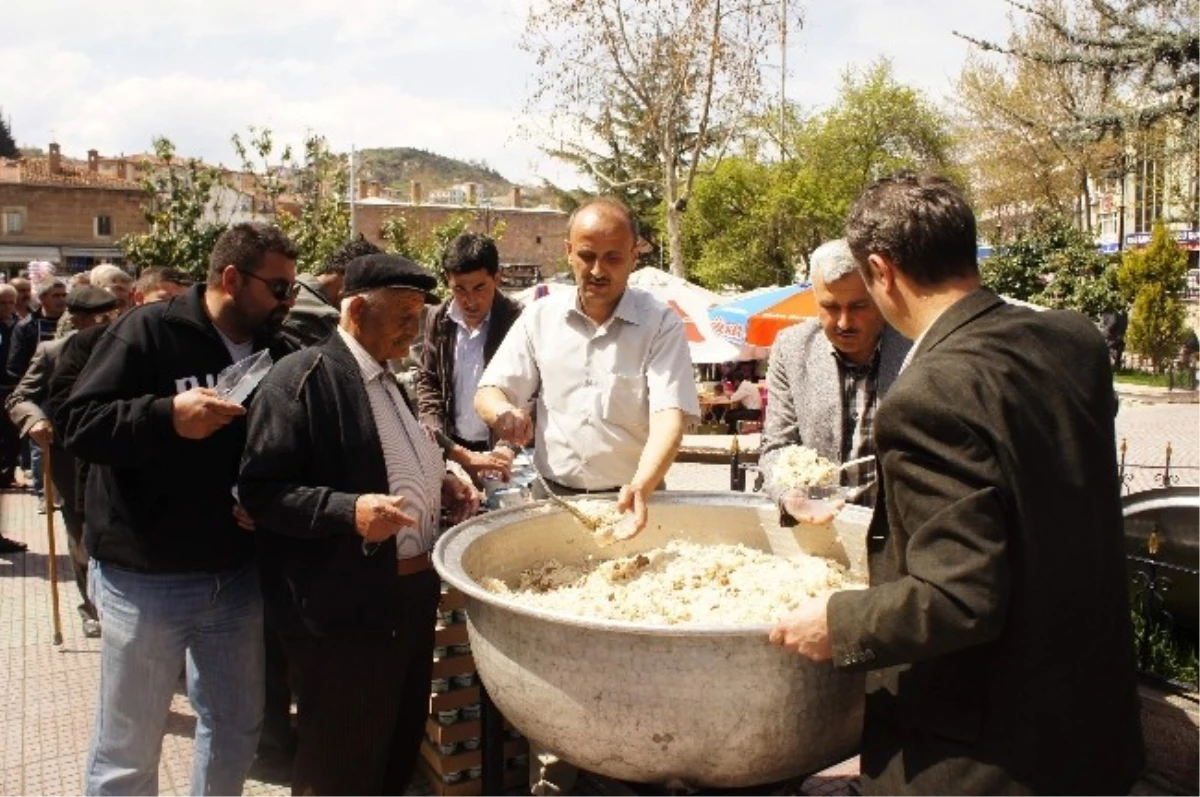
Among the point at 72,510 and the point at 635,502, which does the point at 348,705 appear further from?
the point at 72,510

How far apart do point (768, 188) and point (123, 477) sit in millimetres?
29600

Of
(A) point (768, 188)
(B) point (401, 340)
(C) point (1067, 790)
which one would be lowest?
(C) point (1067, 790)

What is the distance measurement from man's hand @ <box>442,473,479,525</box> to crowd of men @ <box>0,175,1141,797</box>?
1 centimetres

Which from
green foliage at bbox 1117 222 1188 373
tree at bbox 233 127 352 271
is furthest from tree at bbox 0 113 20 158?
green foliage at bbox 1117 222 1188 373

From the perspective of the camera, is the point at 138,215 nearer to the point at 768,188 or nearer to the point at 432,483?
the point at 768,188

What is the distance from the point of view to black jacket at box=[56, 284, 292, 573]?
2678mm

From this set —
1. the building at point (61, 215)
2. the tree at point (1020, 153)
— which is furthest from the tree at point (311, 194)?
the building at point (61, 215)

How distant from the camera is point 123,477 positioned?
111 inches

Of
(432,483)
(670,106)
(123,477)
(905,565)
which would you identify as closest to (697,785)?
(905,565)

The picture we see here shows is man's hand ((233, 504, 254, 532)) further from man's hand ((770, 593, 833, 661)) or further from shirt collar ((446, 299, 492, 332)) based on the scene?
shirt collar ((446, 299, 492, 332))

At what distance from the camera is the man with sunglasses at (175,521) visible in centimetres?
272

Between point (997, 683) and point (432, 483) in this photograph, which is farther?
point (432, 483)

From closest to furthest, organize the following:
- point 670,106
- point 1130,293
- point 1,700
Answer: point 1,700
point 670,106
point 1130,293

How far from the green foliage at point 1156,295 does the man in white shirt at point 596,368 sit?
20433mm
